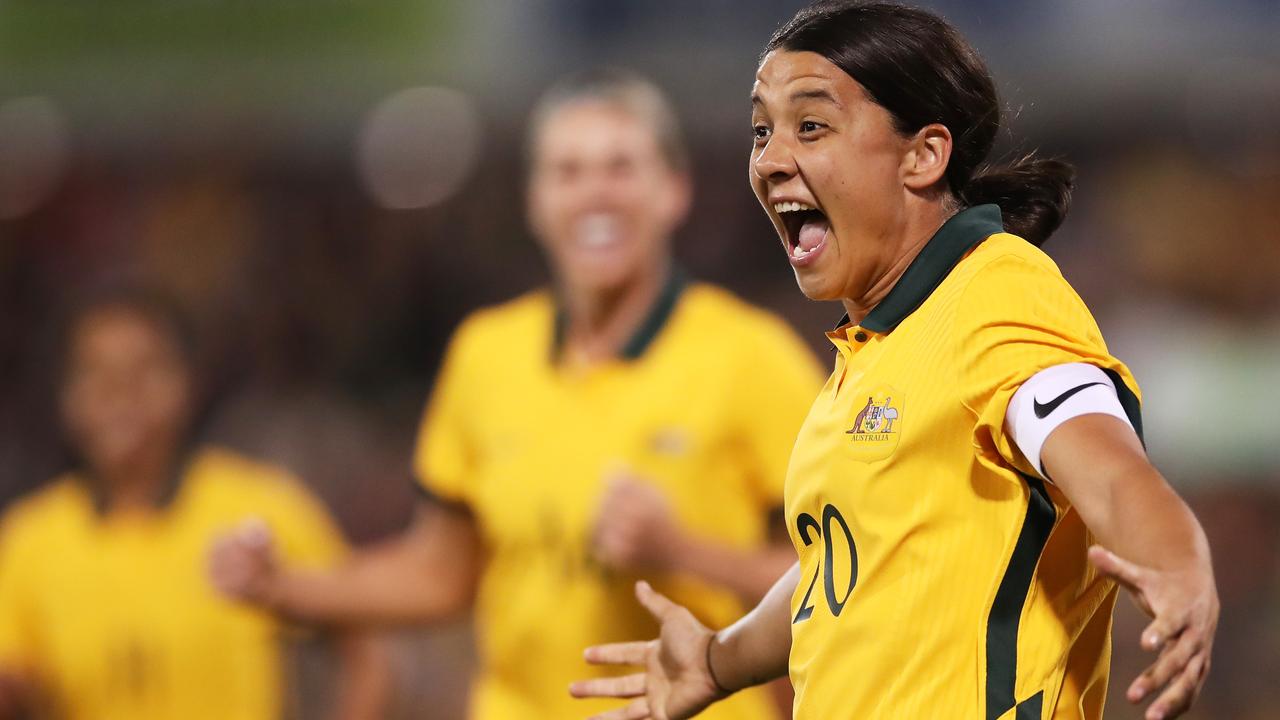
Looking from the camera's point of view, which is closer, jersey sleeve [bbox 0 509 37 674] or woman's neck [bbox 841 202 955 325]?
woman's neck [bbox 841 202 955 325]

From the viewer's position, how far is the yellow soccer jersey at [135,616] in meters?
5.28

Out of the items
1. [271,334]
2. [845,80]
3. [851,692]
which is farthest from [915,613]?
[271,334]

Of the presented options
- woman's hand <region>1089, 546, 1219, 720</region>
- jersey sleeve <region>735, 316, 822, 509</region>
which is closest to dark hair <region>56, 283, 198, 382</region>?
jersey sleeve <region>735, 316, 822, 509</region>

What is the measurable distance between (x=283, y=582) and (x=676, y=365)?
47.4 inches

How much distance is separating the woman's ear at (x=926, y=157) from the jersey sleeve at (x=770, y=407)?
5.92 ft

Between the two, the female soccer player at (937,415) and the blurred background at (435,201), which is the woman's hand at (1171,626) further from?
the blurred background at (435,201)

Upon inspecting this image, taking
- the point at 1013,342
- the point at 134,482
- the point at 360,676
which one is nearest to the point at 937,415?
the point at 1013,342

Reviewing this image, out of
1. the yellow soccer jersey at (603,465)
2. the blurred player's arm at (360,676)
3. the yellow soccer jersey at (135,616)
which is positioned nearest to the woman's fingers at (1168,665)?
the yellow soccer jersey at (603,465)

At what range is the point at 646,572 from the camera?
3842mm

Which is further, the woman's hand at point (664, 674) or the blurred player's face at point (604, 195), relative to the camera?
the blurred player's face at point (604, 195)

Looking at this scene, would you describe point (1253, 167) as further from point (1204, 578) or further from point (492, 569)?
point (1204, 578)

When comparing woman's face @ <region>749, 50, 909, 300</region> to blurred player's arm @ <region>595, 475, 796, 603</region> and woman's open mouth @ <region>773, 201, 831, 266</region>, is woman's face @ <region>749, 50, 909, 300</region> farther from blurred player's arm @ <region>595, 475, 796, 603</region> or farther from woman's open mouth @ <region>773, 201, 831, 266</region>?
blurred player's arm @ <region>595, 475, 796, 603</region>

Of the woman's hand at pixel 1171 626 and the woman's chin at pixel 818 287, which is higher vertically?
the woman's hand at pixel 1171 626

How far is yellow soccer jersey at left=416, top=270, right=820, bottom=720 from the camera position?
3.94 m
